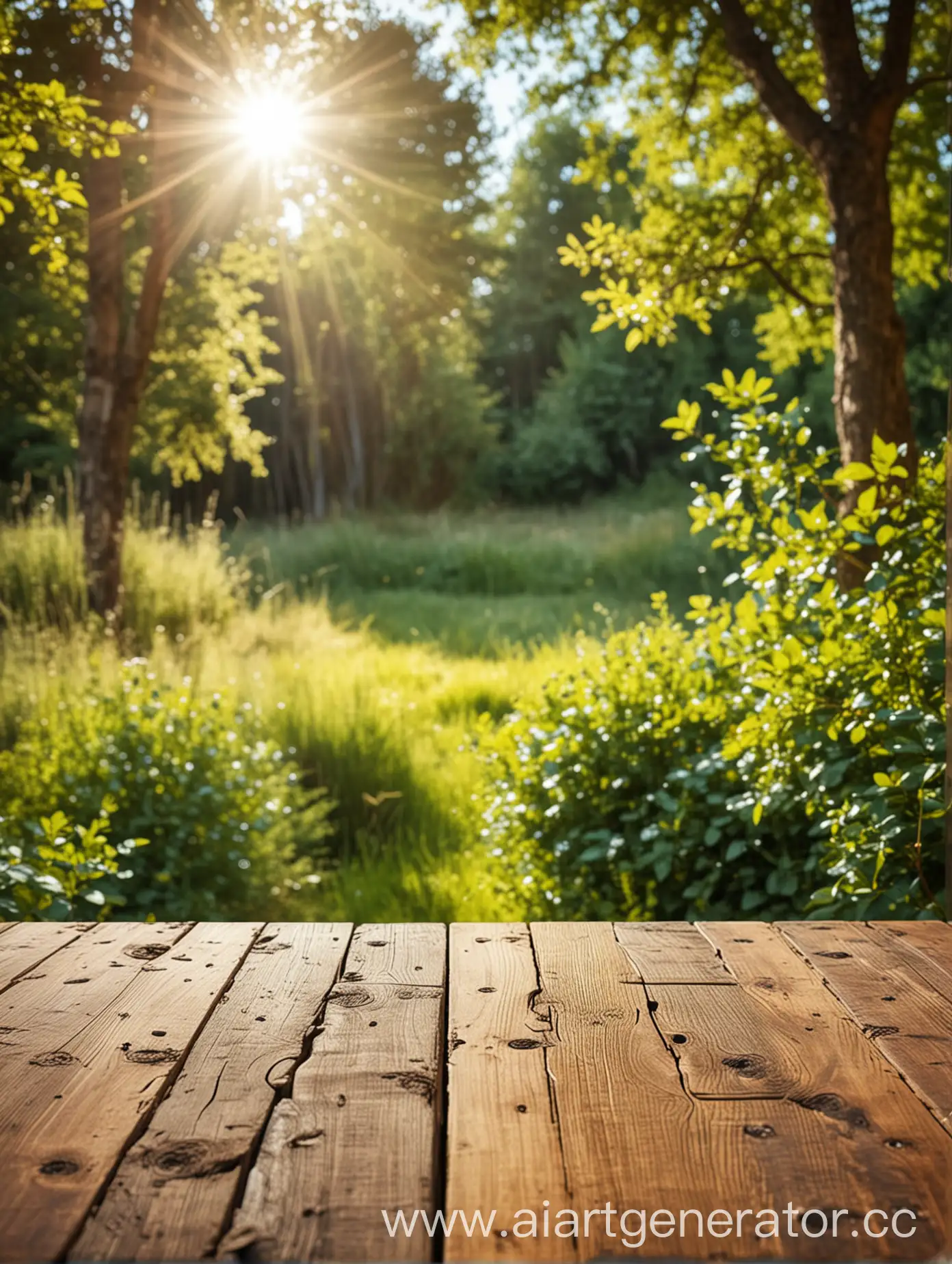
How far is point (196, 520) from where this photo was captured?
93.7 feet

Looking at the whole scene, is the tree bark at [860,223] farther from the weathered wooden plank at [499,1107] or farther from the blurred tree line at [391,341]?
the weathered wooden plank at [499,1107]

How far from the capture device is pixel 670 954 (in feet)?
7.37

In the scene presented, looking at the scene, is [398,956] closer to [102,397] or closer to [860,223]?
[860,223]

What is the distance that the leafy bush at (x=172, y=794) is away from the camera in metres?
4.47

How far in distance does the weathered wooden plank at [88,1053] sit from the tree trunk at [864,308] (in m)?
3.50

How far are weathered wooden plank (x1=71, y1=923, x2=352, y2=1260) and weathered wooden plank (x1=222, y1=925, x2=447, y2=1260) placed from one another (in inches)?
1.2

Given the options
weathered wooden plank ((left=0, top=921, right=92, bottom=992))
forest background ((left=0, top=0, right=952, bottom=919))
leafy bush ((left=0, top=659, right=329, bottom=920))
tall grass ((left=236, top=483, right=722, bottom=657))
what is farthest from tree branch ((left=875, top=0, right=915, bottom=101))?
tall grass ((left=236, top=483, right=722, bottom=657))

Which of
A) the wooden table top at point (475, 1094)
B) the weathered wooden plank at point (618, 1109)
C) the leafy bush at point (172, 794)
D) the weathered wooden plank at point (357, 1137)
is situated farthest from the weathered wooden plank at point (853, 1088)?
the leafy bush at point (172, 794)

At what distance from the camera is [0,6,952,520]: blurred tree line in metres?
11.2

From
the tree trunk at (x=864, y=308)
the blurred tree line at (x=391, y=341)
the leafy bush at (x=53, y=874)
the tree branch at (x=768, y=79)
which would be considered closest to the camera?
the leafy bush at (x=53, y=874)

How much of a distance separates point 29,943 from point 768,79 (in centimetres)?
468

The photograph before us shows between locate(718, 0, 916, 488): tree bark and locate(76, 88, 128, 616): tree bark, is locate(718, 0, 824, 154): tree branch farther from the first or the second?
locate(76, 88, 128, 616): tree bark

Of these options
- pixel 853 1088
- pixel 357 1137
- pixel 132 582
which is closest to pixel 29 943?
pixel 357 1137

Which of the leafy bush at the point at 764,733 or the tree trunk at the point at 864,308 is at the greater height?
the tree trunk at the point at 864,308
